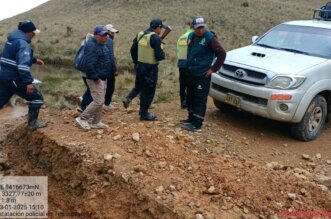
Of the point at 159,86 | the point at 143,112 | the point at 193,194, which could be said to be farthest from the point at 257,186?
the point at 159,86

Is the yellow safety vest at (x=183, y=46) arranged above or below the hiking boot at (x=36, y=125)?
above

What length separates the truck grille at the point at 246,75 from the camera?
6.36 m

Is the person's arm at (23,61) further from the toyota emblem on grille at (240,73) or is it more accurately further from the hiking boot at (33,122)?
the toyota emblem on grille at (240,73)

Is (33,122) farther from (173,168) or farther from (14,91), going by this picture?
(173,168)

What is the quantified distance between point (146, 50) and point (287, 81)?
2.20 m

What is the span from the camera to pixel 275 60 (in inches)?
261

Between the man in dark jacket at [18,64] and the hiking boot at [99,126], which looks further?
the hiking boot at [99,126]

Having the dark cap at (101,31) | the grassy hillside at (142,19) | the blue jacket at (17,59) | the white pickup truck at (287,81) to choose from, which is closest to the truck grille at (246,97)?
the white pickup truck at (287,81)

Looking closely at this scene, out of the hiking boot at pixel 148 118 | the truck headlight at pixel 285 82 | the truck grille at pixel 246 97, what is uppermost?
the truck headlight at pixel 285 82

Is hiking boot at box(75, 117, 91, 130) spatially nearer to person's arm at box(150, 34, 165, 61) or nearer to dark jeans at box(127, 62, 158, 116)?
dark jeans at box(127, 62, 158, 116)

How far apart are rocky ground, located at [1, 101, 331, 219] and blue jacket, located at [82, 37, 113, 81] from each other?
3.04 feet

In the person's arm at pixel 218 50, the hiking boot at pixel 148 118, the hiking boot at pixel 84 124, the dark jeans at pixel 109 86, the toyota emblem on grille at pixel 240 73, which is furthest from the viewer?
the dark jeans at pixel 109 86

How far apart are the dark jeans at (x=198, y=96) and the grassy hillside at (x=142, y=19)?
5.17 meters

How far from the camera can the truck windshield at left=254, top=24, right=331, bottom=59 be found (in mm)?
7007
